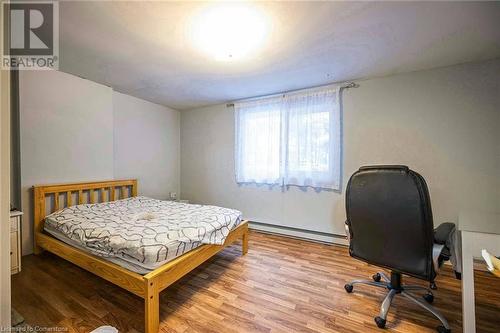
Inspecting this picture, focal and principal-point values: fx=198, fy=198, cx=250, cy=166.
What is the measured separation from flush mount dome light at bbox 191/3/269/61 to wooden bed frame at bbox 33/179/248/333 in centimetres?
187

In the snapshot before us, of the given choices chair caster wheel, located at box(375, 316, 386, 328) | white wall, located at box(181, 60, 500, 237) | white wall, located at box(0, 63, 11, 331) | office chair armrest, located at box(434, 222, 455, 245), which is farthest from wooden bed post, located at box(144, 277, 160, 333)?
white wall, located at box(181, 60, 500, 237)

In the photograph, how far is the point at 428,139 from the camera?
2340 millimetres

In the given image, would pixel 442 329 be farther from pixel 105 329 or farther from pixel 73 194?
pixel 73 194

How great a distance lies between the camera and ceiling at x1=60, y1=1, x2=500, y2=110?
1433mm

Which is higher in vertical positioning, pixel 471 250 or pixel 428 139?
pixel 428 139

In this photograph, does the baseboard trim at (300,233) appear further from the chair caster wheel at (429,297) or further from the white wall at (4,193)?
the white wall at (4,193)

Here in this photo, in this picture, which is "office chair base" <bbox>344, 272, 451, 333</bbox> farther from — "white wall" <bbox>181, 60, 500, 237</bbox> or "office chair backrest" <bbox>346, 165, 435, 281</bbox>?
"white wall" <bbox>181, 60, 500, 237</bbox>

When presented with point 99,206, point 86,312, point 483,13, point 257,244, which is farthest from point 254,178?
point 483,13

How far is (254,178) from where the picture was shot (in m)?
3.38

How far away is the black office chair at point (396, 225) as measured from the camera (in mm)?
1227

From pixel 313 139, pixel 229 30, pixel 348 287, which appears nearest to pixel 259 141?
pixel 313 139

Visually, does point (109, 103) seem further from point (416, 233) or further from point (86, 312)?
point (416, 233)

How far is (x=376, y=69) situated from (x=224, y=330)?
299 centimetres

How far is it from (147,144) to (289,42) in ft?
9.85
